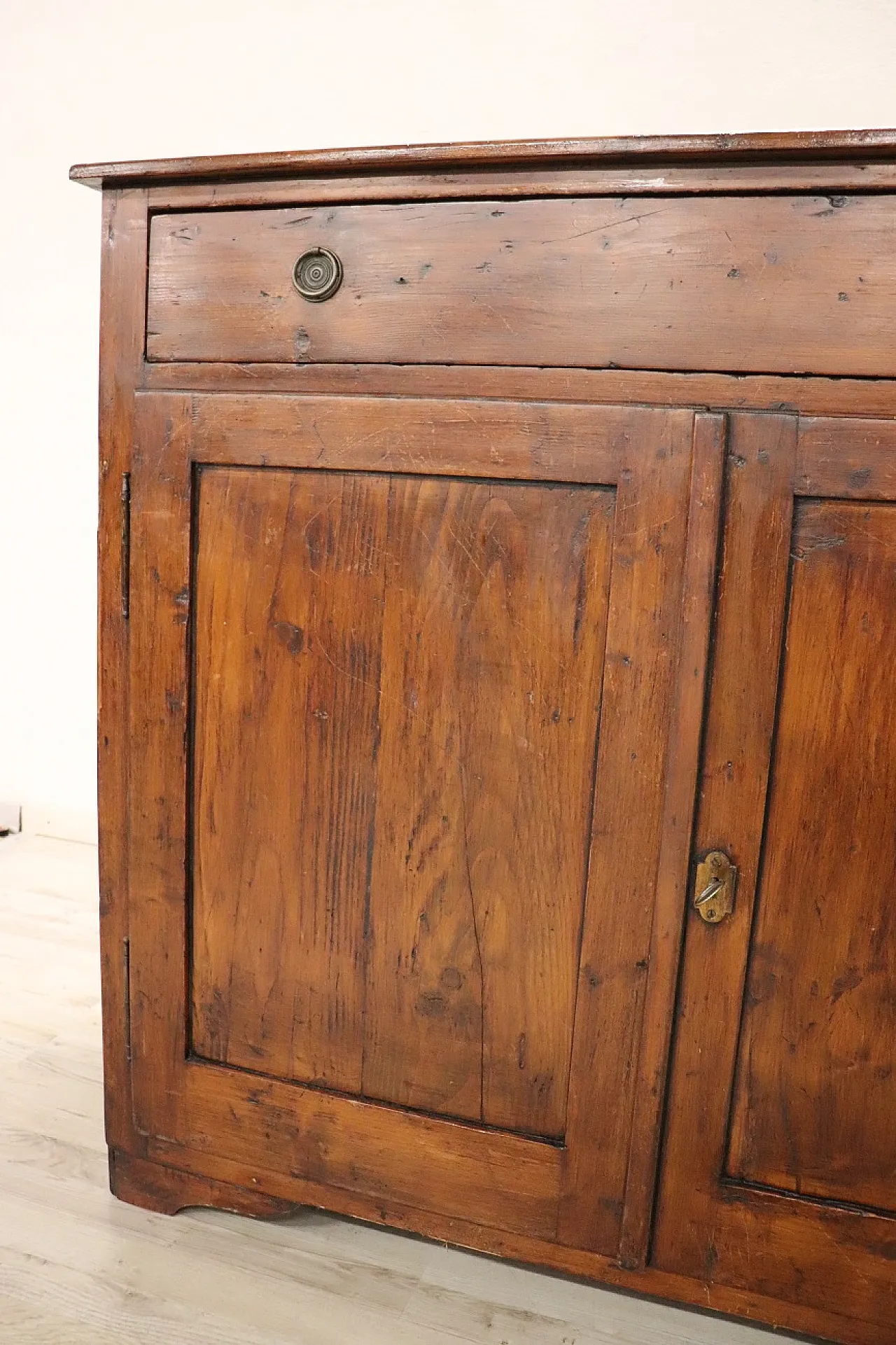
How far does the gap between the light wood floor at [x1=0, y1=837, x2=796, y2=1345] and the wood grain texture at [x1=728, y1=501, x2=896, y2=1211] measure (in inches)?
12.5

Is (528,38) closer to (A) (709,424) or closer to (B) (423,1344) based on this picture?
(A) (709,424)

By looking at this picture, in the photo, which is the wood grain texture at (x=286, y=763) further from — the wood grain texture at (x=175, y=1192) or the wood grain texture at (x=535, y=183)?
the wood grain texture at (x=535, y=183)

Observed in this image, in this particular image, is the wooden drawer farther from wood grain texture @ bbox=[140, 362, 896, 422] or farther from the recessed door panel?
the recessed door panel

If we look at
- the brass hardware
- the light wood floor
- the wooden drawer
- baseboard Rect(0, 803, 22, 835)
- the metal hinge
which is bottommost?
the light wood floor

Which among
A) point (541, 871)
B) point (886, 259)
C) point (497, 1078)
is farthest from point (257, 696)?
point (886, 259)

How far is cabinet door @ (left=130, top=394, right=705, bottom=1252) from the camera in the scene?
1.08 metres

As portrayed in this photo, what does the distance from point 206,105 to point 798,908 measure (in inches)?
80.5

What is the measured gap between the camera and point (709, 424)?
1014mm

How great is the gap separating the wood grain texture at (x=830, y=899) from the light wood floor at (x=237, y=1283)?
12.5 inches

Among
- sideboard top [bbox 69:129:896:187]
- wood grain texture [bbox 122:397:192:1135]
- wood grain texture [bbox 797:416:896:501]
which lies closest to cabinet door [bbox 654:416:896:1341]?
wood grain texture [bbox 797:416:896:501]

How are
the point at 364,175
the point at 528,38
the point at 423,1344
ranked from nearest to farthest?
the point at 364,175, the point at 423,1344, the point at 528,38

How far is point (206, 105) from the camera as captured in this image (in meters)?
2.19

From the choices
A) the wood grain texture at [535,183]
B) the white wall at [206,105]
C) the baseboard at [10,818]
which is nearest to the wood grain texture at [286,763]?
the wood grain texture at [535,183]

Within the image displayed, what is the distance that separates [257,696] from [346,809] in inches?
6.6
